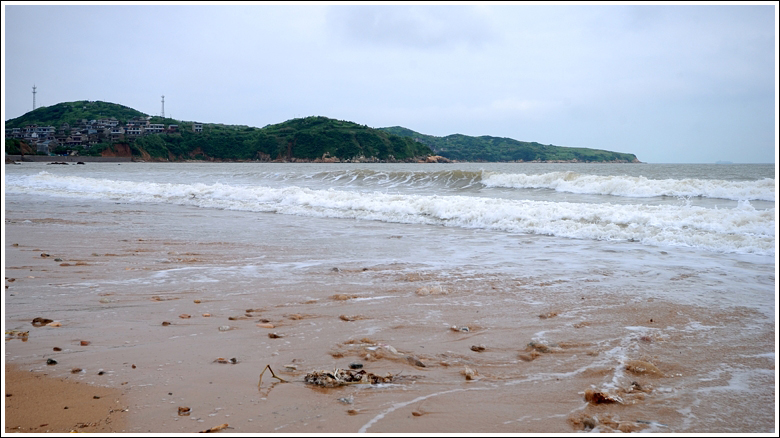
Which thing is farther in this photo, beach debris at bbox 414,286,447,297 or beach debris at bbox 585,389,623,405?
beach debris at bbox 414,286,447,297

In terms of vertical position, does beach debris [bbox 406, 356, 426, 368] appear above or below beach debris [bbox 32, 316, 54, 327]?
above

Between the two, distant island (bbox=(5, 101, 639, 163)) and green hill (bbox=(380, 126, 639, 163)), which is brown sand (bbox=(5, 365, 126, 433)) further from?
green hill (bbox=(380, 126, 639, 163))

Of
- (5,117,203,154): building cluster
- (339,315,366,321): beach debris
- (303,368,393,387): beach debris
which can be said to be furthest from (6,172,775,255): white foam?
(5,117,203,154): building cluster

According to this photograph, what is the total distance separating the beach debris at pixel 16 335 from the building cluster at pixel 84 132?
331ft

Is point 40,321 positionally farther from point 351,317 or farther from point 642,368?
point 642,368

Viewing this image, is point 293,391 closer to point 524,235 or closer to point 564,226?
point 524,235

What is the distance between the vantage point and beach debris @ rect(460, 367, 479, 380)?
3.12 meters

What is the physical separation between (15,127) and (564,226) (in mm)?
123204

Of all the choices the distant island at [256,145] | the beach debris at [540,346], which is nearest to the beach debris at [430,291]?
the beach debris at [540,346]

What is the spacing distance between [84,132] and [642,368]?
396 ft

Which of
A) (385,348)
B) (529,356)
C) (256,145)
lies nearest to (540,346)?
(529,356)

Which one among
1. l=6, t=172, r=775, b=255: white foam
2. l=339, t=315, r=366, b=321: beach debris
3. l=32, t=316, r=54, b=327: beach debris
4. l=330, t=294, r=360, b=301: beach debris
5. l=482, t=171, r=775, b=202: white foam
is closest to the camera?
l=32, t=316, r=54, b=327: beach debris

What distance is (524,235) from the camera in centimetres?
945

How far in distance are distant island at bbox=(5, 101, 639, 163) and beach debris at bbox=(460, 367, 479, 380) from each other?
8533cm
